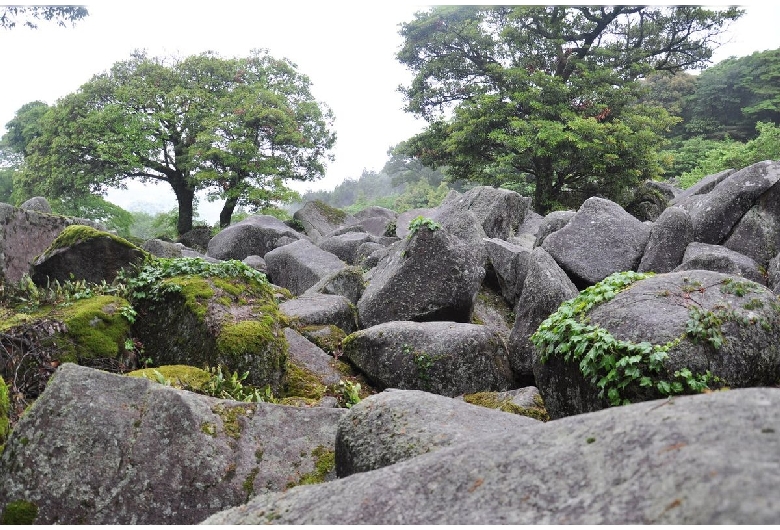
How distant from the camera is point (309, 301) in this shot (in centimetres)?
1180

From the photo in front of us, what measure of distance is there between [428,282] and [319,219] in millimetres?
21937

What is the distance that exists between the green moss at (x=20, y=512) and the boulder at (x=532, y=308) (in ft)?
23.5

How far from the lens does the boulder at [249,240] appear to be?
74.7ft

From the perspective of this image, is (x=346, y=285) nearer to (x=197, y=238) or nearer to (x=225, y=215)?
(x=197, y=238)

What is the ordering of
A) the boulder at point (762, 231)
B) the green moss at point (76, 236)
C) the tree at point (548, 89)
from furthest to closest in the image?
the tree at point (548, 89)
the boulder at point (762, 231)
the green moss at point (76, 236)

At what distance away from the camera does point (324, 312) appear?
11.1 metres


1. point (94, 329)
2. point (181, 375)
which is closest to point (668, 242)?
point (181, 375)

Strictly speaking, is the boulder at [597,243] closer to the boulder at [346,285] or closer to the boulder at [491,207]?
the boulder at [491,207]

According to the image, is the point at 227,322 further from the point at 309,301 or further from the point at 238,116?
the point at 238,116

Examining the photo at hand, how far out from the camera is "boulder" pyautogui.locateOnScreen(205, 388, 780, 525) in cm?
198

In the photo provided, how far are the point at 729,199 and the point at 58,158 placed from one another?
31689mm

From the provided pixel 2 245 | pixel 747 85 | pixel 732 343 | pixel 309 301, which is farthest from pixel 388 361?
pixel 747 85

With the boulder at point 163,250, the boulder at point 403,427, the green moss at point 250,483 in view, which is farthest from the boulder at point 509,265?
the boulder at point 163,250

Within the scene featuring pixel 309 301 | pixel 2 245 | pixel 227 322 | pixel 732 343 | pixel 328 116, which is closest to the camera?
pixel 732 343
